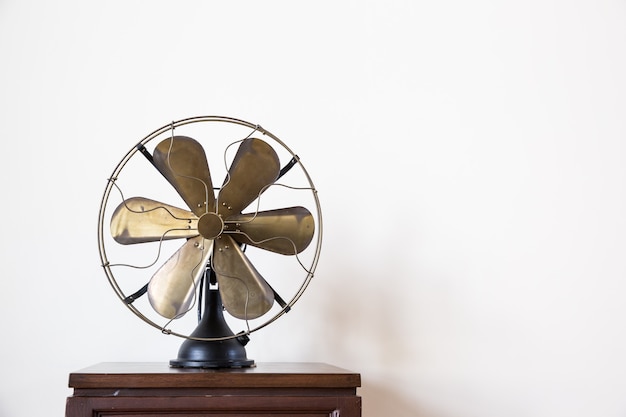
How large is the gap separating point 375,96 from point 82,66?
1021mm

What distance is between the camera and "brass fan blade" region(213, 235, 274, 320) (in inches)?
75.5

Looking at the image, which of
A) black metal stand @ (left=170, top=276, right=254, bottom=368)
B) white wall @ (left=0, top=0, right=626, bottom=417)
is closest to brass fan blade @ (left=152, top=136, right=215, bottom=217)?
black metal stand @ (left=170, top=276, right=254, bottom=368)

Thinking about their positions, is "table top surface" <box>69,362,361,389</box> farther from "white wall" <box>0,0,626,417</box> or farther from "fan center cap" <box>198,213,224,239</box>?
"white wall" <box>0,0,626,417</box>

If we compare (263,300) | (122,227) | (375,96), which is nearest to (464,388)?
(263,300)

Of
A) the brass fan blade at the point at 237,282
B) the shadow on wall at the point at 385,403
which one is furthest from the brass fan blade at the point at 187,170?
the shadow on wall at the point at 385,403

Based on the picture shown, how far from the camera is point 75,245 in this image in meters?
2.37

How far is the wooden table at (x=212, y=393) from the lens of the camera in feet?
5.52

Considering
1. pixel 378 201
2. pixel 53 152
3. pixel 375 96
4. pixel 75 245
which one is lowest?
pixel 75 245

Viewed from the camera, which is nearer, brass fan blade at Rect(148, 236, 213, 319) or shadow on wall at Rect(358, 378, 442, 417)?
brass fan blade at Rect(148, 236, 213, 319)

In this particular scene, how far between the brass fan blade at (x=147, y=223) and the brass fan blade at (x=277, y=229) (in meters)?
0.12

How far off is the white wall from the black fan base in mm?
448

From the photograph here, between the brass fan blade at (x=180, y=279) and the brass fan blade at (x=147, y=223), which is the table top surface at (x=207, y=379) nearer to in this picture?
the brass fan blade at (x=180, y=279)

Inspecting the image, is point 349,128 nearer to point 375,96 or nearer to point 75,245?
point 375,96

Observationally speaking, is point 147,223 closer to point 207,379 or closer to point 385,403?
point 207,379
